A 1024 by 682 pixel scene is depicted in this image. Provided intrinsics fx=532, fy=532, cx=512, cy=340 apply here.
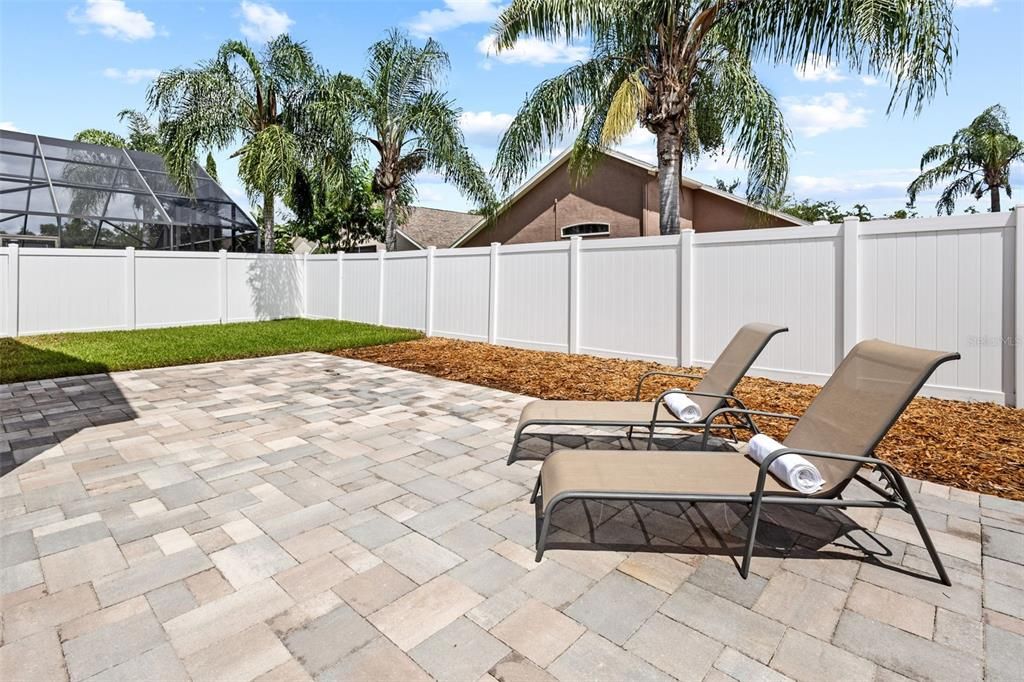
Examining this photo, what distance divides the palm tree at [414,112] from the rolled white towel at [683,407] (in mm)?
12905

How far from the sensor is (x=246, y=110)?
54.9 ft

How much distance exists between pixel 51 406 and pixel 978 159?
31.7 m

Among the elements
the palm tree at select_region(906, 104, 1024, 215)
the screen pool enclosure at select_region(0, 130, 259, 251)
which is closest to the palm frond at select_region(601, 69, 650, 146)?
the screen pool enclosure at select_region(0, 130, 259, 251)

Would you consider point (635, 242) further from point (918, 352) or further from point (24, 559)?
point (24, 559)

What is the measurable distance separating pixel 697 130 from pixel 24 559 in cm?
1277

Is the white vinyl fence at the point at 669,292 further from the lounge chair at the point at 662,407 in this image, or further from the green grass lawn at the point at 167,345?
the lounge chair at the point at 662,407

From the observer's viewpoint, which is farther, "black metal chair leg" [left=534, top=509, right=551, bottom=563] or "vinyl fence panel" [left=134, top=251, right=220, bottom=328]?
"vinyl fence panel" [left=134, top=251, right=220, bottom=328]

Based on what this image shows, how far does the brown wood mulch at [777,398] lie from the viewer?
4258mm

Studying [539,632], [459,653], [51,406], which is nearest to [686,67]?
[539,632]

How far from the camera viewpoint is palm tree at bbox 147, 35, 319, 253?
15242 millimetres

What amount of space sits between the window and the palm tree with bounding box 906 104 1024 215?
17.4m

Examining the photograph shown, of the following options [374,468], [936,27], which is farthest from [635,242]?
[374,468]

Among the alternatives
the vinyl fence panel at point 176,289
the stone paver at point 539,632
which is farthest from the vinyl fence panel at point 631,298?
the vinyl fence panel at point 176,289

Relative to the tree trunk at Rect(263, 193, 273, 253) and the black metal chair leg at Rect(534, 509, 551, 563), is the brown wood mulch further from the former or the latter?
the tree trunk at Rect(263, 193, 273, 253)
